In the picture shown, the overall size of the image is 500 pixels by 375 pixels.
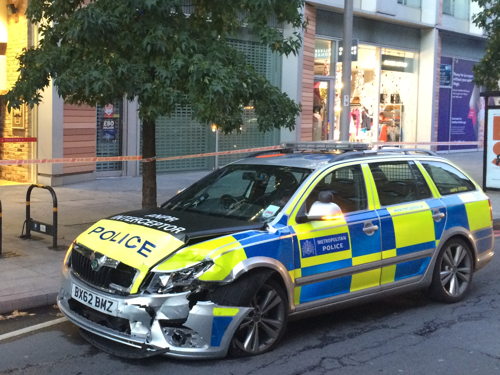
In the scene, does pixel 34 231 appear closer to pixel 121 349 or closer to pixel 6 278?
pixel 6 278

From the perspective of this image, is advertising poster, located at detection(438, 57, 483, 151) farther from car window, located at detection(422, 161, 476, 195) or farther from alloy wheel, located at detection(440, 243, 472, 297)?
alloy wheel, located at detection(440, 243, 472, 297)

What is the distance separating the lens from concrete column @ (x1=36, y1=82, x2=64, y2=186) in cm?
1413

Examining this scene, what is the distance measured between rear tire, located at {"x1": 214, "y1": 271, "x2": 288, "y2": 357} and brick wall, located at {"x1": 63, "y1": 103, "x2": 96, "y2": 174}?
34.2 feet

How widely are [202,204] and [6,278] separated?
2.52m

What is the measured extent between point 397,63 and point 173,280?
2122 cm

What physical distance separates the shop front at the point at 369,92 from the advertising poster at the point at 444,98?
111cm

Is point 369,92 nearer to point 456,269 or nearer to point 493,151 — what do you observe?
point 493,151

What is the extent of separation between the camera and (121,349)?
15.6 ft

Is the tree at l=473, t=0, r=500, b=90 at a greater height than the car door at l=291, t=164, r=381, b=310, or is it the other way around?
the tree at l=473, t=0, r=500, b=90

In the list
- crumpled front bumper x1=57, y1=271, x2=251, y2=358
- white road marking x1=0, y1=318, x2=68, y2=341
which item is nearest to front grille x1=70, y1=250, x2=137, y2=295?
crumpled front bumper x1=57, y1=271, x2=251, y2=358

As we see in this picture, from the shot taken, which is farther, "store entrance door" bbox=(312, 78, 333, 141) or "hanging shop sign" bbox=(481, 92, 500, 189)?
"store entrance door" bbox=(312, 78, 333, 141)

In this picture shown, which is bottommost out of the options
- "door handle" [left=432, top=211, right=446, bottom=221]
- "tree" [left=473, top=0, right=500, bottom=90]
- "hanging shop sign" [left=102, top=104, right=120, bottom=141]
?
"door handle" [left=432, top=211, right=446, bottom=221]

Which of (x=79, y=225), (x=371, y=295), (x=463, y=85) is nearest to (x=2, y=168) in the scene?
(x=79, y=225)

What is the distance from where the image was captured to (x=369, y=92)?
23.3 m
